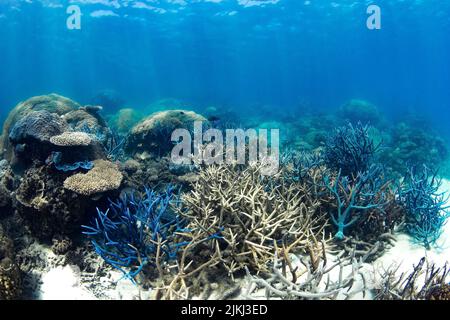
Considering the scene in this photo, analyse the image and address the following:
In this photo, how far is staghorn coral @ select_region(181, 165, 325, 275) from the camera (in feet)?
12.6

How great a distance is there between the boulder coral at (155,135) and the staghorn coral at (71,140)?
3328 millimetres

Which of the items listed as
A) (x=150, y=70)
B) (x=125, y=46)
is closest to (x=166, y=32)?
(x=125, y=46)

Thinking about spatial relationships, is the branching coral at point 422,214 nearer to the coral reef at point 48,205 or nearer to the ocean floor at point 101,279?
the ocean floor at point 101,279

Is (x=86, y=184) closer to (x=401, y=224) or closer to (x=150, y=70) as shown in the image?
(x=401, y=224)

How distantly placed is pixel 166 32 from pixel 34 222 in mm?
45474

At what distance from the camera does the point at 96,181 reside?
15.0ft

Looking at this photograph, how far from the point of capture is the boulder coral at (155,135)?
8.48m

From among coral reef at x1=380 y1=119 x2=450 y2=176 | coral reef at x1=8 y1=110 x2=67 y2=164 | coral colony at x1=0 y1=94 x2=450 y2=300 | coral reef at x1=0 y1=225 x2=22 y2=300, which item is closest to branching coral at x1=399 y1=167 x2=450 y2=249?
coral colony at x1=0 y1=94 x2=450 y2=300

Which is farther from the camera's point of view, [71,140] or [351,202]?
[71,140]

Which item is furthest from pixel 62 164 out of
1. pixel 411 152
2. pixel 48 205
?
pixel 411 152

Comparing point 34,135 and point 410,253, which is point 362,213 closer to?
point 410,253

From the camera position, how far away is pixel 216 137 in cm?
825

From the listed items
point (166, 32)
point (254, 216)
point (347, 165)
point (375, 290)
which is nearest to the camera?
point (375, 290)

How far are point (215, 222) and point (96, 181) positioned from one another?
202 cm
